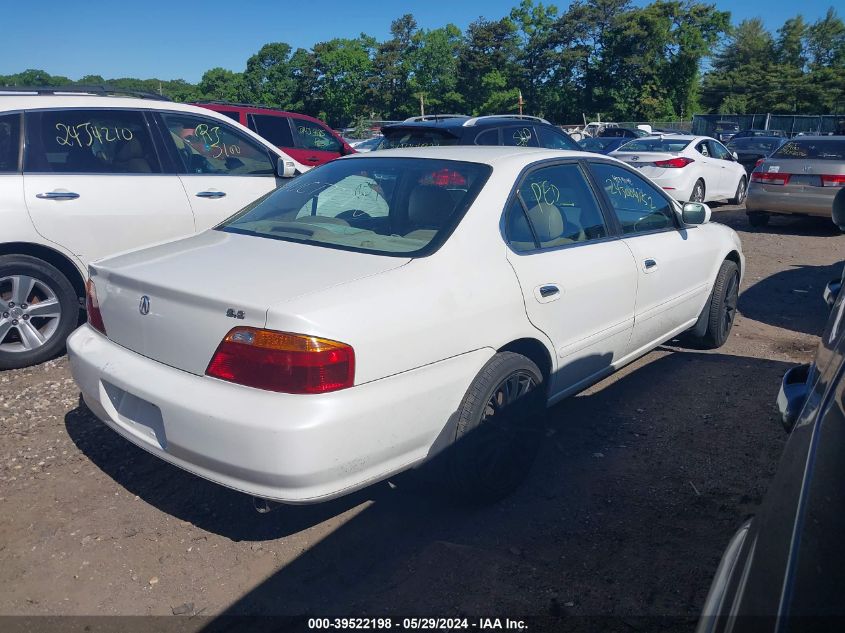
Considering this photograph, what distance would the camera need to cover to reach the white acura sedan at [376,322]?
2533 millimetres

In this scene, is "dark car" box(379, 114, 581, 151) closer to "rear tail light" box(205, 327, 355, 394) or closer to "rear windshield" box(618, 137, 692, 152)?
"rear windshield" box(618, 137, 692, 152)

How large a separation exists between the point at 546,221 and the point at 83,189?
3.44 meters

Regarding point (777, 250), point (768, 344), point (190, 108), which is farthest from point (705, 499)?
point (777, 250)

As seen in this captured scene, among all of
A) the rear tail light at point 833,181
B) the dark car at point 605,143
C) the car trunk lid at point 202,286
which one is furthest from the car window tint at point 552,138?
the dark car at point 605,143

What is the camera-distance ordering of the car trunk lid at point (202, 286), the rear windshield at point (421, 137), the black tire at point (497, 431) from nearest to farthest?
the car trunk lid at point (202, 286)
the black tire at point (497, 431)
the rear windshield at point (421, 137)

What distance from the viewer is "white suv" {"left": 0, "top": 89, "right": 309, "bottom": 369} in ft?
15.9

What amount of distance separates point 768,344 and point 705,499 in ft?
9.16

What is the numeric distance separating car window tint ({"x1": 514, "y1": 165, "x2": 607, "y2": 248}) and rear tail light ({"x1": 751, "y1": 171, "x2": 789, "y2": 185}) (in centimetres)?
811

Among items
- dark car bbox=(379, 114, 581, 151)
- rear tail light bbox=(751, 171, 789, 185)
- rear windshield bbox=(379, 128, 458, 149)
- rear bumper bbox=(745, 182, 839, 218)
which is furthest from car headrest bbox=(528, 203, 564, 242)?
rear tail light bbox=(751, 171, 789, 185)

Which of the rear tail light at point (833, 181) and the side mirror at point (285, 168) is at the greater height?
the side mirror at point (285, 168)

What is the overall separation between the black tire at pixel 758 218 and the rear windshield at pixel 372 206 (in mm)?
9382

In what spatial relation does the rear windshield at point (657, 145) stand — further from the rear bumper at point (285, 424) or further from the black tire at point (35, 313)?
the rear bumper at point (285, 424)

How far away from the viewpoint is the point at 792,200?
10.6 m

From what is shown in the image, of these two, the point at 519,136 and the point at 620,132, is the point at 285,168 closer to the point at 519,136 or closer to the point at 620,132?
the point at 519,136
